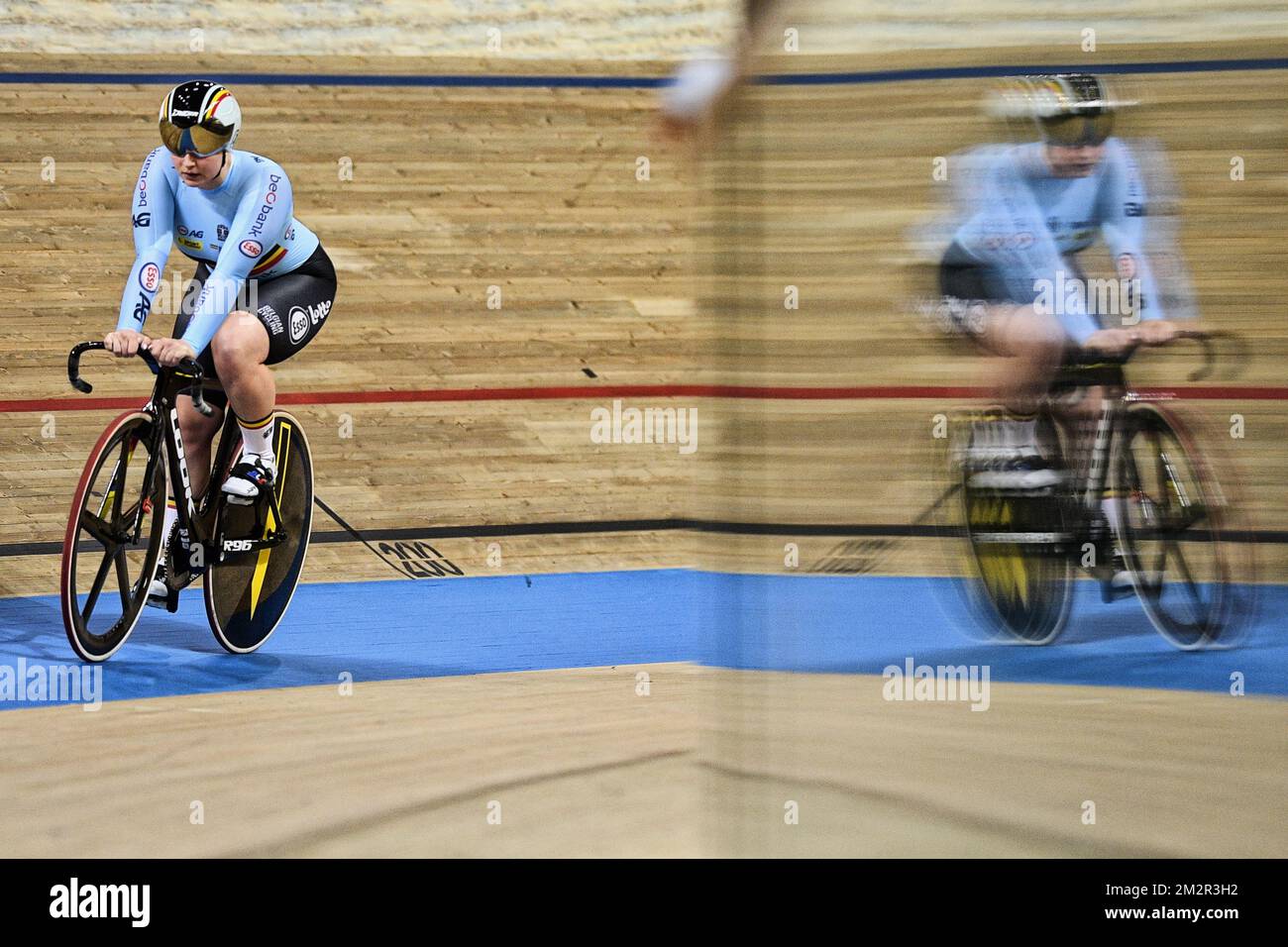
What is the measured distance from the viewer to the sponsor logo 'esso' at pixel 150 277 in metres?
3.22

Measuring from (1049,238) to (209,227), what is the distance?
215 centimetres

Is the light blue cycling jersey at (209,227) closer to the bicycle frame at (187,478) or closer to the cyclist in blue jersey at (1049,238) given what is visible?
the bicycle frame at (187,478)

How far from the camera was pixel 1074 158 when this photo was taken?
203 cm

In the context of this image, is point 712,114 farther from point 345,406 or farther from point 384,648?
point 345,406

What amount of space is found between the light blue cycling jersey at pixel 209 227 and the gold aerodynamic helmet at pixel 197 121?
0.05 metres

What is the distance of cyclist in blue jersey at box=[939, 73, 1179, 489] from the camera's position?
1.95m

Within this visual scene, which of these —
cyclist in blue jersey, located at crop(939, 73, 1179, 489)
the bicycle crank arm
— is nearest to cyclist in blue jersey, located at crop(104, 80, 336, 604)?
the bicycle crank arm

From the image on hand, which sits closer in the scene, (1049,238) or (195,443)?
(1049,238)

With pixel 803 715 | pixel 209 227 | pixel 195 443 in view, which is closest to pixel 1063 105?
pixel 803 715

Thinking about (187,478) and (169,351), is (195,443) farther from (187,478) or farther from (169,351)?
(169,351)

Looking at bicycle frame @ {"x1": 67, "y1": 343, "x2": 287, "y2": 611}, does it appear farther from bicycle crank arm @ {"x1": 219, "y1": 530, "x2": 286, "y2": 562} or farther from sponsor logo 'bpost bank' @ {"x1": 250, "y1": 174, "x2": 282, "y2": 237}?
sponsor logo 'bpost bank' @ {"x1": 250, "y1": 174, "x2": 282, "y2": 237}

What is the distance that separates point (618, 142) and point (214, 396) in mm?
1868

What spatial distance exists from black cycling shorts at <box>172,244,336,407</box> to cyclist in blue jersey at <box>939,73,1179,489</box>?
6.48ft
